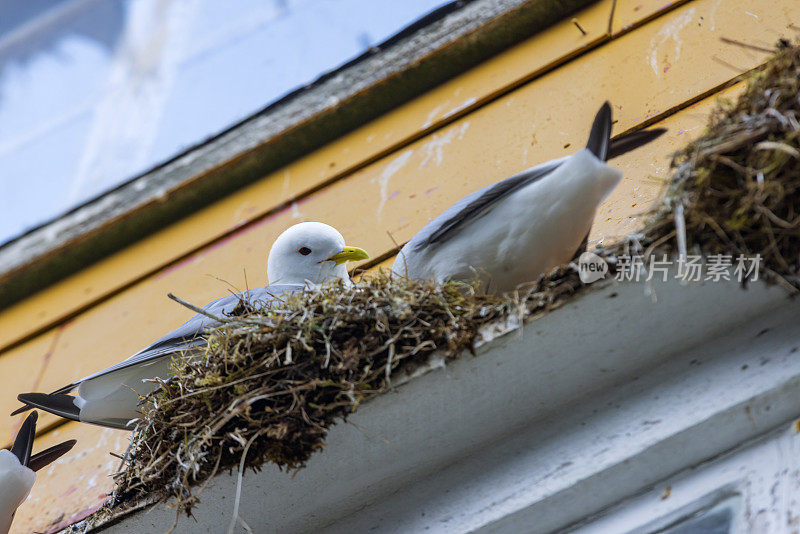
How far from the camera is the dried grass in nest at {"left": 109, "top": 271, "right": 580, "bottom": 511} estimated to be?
1.75 m

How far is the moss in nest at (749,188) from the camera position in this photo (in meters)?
1.50

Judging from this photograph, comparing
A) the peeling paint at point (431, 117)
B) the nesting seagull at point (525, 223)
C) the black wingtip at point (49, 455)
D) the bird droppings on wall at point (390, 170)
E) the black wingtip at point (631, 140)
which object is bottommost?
the nesting seagull at point (525, 223)

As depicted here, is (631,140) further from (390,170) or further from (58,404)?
(58,404)

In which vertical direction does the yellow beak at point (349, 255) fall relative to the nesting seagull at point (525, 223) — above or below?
above

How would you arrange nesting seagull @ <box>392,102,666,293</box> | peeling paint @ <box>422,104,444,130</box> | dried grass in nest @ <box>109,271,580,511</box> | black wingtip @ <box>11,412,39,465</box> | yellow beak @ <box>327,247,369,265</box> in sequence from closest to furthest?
dried grass in nest @ <box>109,271,580,511</box> < nesting seagull @ <box>392,102,666,293</box> < black wingtip @ <box>11,412,39,465</box> < yellow beak @ <box>327,247,369,265</box> < peeling paint @ <box>422,104,444,130</box>

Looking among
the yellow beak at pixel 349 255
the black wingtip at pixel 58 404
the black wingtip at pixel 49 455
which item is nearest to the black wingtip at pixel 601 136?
the yellow beak at pixel 349 255

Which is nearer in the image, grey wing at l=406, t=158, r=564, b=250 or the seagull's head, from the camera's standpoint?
grey wing at l=406, t=158, r=564, b=250

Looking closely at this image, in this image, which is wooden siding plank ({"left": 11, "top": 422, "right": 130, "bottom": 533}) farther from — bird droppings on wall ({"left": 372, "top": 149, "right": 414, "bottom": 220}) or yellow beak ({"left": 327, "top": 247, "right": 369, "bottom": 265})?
bird droppings on wall ({"left": 372, "top": 149, "right": 414, "bottom": 220})

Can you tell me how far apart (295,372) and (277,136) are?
2276mm

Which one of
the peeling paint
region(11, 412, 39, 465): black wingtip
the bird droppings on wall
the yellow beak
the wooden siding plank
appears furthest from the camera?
the peeling paint

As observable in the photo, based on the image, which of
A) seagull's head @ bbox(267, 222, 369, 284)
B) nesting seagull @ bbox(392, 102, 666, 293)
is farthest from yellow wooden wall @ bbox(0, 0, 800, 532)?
nesting seagull @ bbox(392, 102, 666, 293)

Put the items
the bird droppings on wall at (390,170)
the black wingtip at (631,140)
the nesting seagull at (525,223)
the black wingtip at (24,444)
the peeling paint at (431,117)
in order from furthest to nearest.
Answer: the peeling paint at (431,117) → the bird droppings on wall at (390,170) → the black wingtip at (24,444) → the black wingtip at (631,140) → the nesting seagull at (525,223)

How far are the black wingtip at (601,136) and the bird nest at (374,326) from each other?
38 centimetres

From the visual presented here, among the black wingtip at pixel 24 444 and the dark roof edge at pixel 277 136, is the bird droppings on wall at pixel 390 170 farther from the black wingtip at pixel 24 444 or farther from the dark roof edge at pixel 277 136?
the black wingtip at pixel 24 444
